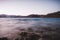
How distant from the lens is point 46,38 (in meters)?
1.34

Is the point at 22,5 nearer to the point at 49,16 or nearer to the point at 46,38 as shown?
the point at 49,16

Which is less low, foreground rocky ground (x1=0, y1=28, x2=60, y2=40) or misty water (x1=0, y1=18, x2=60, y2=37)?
misty water (x1=0, y1=18, x2=60, y2=37)

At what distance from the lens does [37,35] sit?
1.35 metres

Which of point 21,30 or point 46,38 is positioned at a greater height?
point 21,30

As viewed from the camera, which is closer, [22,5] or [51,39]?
[51,39]

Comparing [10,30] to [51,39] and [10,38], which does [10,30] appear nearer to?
[10,38]

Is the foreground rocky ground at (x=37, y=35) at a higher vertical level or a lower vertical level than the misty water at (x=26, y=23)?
lower

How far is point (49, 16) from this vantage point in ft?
4.61

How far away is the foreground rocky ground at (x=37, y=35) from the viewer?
133 centimetres

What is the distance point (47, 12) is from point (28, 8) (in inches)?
11.9

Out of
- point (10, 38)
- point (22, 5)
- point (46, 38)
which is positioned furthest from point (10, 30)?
point (46, 38)

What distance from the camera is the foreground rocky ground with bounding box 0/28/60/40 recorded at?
1.33 meters

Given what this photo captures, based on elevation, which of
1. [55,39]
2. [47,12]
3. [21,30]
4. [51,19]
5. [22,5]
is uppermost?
[22,5]

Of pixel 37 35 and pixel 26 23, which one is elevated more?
pixel 26 23
